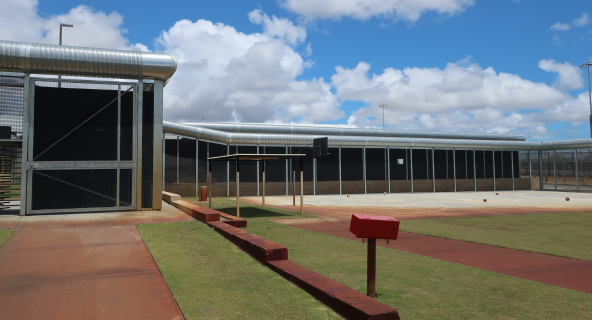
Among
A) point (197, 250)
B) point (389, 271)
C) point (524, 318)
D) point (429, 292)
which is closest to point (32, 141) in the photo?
point (197, 250)

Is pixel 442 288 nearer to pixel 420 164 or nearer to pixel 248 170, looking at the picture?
pixel 248 170

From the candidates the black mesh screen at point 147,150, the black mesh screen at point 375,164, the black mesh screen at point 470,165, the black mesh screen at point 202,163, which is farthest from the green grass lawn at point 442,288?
the black mesh screen at point 470,165

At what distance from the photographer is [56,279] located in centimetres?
620

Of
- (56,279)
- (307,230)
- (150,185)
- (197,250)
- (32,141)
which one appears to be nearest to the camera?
(56,279)

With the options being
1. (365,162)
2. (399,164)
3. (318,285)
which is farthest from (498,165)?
(318,285)

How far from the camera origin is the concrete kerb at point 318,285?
4.10 metres

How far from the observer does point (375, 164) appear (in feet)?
113

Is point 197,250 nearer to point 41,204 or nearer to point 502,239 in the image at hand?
point 502,239

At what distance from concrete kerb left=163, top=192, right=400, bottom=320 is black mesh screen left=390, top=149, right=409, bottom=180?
27991 mm

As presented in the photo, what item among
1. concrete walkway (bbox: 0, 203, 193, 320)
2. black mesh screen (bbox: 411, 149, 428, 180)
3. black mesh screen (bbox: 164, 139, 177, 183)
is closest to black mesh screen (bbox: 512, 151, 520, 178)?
black mesh screen (bbox: 411, 149, 428, 180)

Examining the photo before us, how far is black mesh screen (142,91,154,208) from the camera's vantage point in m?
16.3

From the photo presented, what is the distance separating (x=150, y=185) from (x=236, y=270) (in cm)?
1117

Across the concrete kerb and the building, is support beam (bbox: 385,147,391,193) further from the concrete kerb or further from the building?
the concrete kerb

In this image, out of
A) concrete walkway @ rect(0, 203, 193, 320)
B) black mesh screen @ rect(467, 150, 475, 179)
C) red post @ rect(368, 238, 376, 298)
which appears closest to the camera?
concrete walkway @ rect(0, 203, 193, 320)
